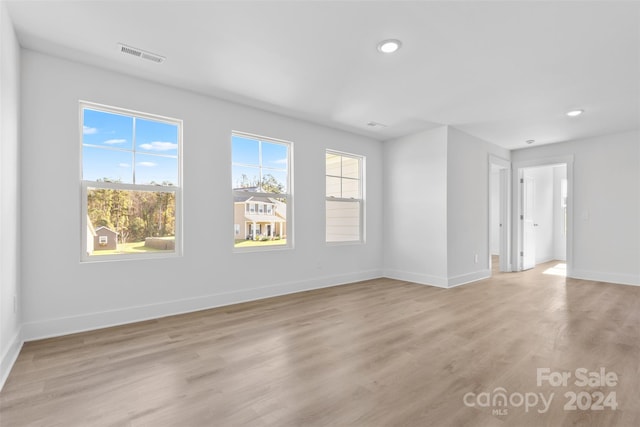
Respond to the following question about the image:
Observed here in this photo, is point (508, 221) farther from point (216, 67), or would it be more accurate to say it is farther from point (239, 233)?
point (216, 67)

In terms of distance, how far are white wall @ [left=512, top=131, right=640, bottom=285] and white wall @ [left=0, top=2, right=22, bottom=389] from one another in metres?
7.53

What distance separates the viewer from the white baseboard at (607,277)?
5.05 m

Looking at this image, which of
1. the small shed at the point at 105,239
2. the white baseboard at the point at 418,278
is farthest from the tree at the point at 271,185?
the white baseboard at the point at 418,278

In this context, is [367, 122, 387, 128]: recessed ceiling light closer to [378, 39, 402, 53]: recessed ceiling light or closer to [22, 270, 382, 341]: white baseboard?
[378, 39, 402, 53]: recessed ceiling light

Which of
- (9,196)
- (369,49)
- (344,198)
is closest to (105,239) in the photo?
(9,196)

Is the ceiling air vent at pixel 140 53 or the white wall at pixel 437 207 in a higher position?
the ceiling air vent at pixel 140 53

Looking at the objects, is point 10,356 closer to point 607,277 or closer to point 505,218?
point 505,218

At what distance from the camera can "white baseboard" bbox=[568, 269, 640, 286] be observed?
5051mm

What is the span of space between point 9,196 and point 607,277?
7.80 meters

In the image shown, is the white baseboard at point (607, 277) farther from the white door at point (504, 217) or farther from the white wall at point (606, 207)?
the white door at point (504, 217)

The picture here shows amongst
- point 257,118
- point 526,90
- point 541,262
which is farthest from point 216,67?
point 541,262

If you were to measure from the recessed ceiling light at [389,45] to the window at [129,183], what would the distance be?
7.81 ft

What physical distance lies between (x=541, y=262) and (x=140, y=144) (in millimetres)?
8630

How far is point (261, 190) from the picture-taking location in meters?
4.36
